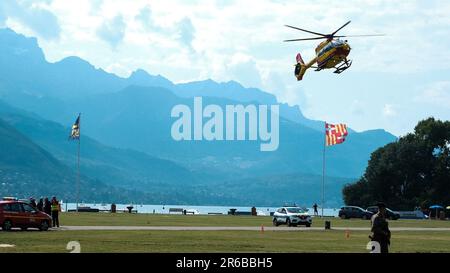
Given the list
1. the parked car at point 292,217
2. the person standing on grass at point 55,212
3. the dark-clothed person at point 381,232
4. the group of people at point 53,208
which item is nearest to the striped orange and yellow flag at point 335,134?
the parked car at point 292,217

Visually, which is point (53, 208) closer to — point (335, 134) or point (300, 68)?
point (300, 68)

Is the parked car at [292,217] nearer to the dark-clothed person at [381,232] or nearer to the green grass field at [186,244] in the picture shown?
the green grass field at [186,244]

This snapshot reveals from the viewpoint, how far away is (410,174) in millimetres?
139625

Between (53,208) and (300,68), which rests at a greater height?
(300,68)

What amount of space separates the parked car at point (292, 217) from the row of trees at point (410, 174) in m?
69.5

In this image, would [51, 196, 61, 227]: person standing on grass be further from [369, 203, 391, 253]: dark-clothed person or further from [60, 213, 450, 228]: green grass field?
[369, 203, 391, 253]: dark-clothed person

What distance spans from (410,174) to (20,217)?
331ft

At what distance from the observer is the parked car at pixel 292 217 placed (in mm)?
65438

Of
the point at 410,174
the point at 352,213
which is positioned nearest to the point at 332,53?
the point at 352,213
